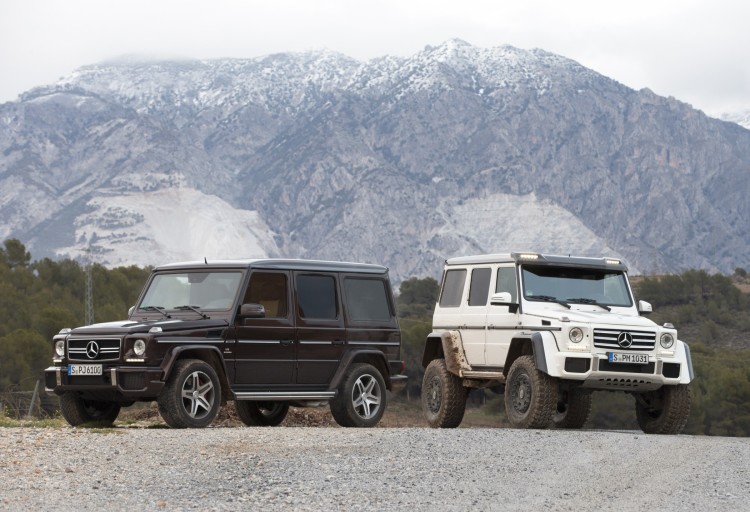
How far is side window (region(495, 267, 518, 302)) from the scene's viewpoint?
1871cm

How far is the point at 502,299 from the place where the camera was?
60.0 feet

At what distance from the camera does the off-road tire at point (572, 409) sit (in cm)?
1977

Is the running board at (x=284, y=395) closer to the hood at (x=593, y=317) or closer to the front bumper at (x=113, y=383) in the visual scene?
the front bumper at (x=113, y=383)

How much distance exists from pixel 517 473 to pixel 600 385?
582 centimetres

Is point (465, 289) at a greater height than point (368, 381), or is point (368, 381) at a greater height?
point (465, 289)

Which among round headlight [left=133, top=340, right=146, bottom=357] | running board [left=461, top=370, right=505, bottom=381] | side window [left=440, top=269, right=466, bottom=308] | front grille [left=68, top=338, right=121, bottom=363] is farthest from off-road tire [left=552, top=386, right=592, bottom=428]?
front grille [left=68, top=338, right=121, bottom=363]

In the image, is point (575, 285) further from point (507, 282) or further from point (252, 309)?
point (252, 309)

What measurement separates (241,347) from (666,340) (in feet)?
20.2

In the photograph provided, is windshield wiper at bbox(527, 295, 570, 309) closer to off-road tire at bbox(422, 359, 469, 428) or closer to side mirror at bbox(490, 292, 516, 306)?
side mirror at bbox(490, 292, 516, 306)

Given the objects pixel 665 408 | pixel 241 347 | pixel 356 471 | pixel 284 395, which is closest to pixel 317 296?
pixel 284 395

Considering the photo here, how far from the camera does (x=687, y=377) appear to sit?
60.4 feet

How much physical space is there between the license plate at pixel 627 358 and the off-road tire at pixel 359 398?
3.38 metres

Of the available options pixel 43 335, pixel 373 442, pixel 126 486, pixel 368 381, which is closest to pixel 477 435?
pixel 373 442

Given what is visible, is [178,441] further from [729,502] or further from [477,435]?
[729,502]
